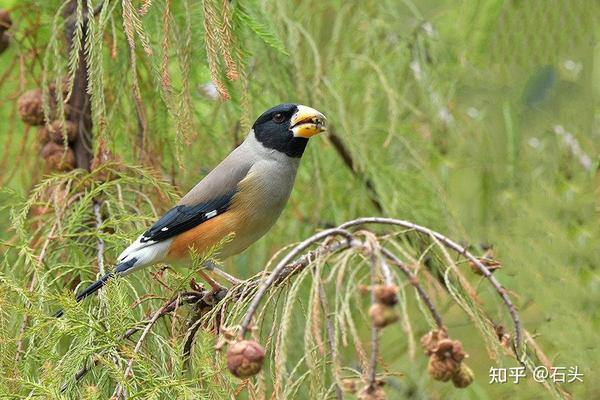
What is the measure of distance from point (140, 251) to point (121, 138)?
85 cm

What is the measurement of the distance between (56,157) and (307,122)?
43.5 inches

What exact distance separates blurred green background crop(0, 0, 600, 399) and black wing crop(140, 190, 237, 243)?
1.05ft

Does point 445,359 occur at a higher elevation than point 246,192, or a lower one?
higher

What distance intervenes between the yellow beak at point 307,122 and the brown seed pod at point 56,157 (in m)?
0.98

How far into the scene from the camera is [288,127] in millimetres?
4262

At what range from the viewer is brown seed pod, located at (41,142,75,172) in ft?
13.6

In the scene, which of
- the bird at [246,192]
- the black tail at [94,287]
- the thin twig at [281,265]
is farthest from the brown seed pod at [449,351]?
the bird at [246,192]

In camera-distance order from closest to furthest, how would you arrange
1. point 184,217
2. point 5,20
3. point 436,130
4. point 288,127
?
1. point 184,217
2. point 288,127
3. point 5,20
4. point 436,130

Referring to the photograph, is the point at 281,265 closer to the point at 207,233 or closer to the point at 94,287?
the point at 94,287

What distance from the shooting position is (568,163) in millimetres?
5086

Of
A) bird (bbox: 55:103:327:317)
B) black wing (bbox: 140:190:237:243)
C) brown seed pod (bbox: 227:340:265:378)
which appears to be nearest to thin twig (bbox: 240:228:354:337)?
brown seed pod (bbox: 227:340:265:378)

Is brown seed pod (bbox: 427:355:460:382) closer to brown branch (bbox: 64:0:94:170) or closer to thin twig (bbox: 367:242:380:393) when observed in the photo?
thin twig (bbox: 367:242:380:393)

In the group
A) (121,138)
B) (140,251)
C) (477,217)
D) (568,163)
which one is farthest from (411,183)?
(140,251)

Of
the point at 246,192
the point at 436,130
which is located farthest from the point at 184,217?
the point at 436,130
